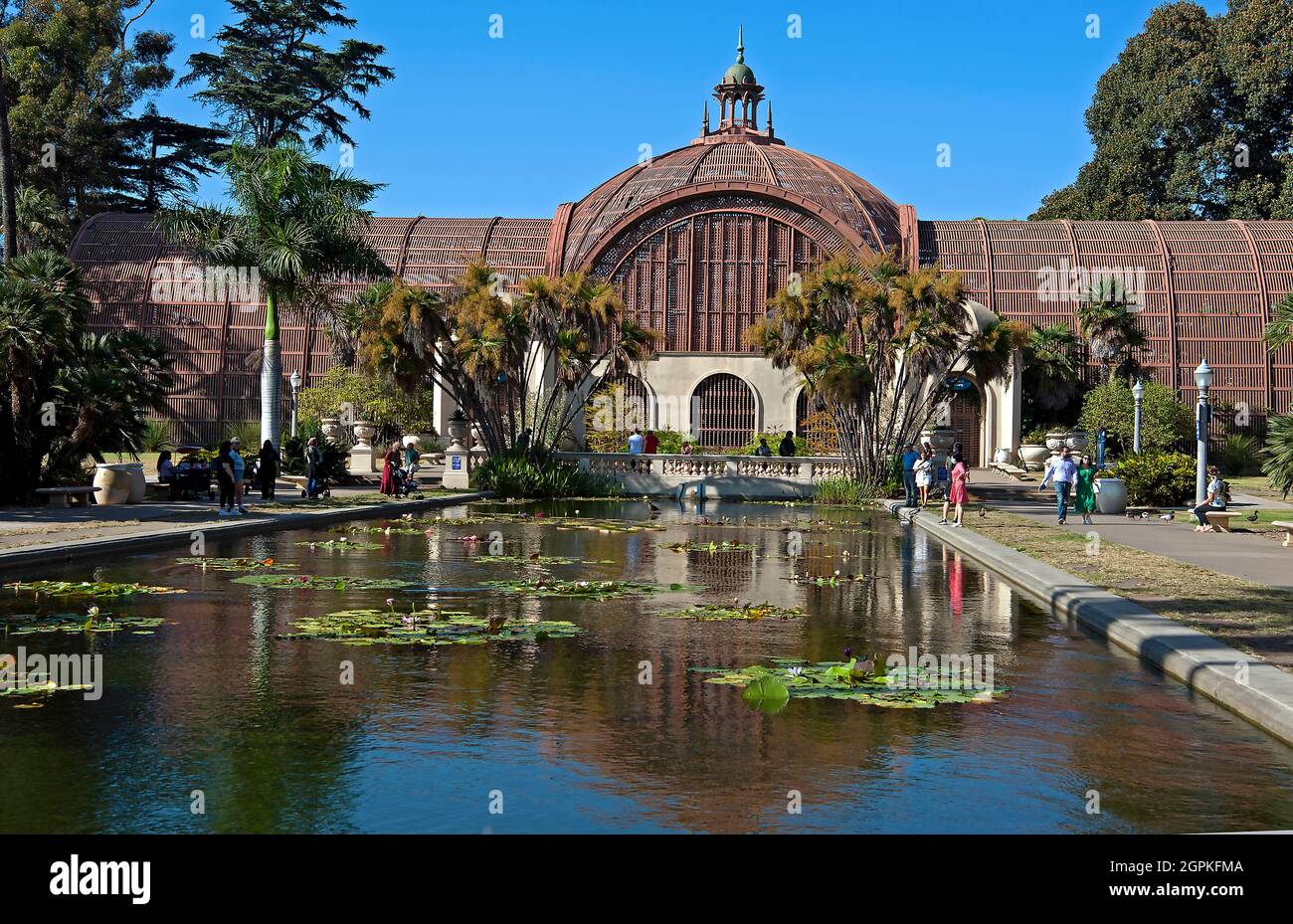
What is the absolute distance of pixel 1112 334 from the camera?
52844 mm

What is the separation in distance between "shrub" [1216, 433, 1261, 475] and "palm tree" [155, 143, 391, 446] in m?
34.8

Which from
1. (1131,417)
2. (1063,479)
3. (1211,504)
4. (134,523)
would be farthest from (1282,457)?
(134,523)

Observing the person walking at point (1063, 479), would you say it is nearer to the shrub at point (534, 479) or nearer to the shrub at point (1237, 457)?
the shrub at point (534, 479)

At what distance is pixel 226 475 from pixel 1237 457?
41.2 metres

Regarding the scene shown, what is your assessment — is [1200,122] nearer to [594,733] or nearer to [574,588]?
Result: [574,588]

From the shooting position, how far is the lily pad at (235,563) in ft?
54.9

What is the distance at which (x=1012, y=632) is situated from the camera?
12.1m

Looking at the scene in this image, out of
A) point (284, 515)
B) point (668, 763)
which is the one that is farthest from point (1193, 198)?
point (668, 763)

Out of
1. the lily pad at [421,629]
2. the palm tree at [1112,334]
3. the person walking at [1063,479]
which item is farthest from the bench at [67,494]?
the palm tree at [1112,334]

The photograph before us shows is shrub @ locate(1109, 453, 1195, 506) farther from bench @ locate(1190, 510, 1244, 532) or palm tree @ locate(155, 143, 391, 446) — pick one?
palm tree @ locate(155, 143, 391, 446)

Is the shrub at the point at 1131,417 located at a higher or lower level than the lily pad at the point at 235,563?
higher

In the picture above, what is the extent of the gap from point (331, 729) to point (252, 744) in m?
→ 0.53

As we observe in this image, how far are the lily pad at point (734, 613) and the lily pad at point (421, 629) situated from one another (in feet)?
4.22
